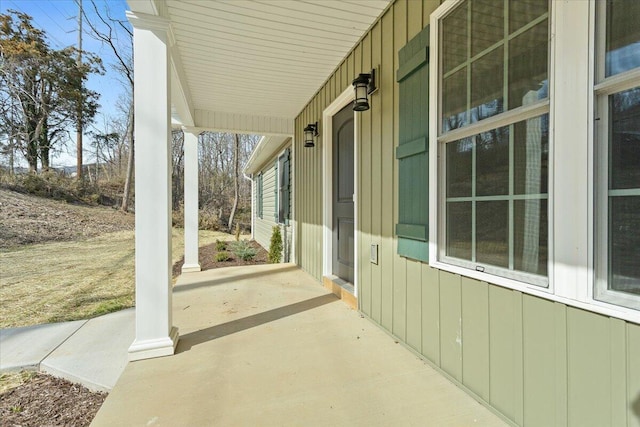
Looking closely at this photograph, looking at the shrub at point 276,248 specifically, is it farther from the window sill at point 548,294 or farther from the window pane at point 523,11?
the window pane at point 523,11

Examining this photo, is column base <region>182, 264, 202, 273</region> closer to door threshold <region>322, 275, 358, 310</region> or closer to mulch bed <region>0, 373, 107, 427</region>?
door threshold <region>322, 275, 358, 310</region>

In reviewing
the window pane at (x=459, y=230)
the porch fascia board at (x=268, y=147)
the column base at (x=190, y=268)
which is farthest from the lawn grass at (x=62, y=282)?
the window pane at (x=459, y=230)

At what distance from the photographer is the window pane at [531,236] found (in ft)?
4.47

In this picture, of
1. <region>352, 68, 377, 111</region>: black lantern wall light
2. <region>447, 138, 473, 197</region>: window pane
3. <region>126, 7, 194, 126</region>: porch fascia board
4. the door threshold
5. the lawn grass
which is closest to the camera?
<region>447, 138, 473, 197</region>: window pane

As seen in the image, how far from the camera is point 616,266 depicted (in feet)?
3.73

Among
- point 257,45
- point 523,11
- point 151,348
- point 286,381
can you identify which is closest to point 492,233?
point 523,11

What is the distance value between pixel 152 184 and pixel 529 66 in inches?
90.7

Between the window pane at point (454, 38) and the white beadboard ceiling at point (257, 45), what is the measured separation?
32.6 inches

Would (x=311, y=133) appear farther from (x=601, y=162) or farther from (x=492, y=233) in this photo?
(x=601, y=162)

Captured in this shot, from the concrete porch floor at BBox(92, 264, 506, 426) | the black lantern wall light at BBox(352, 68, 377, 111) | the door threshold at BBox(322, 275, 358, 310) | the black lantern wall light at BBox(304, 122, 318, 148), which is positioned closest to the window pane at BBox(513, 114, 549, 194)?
the concrete porch floor at BBox(92, 264, 506, 426)

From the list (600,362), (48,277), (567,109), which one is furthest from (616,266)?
(48,277)

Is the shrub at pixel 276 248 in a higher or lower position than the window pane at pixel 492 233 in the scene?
lower

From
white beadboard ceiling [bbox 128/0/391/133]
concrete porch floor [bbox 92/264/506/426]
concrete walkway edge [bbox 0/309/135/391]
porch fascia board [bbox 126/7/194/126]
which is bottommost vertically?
concrete walkway edge [bbox 0/309/135/391]

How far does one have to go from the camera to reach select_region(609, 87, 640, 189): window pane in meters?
1.08
